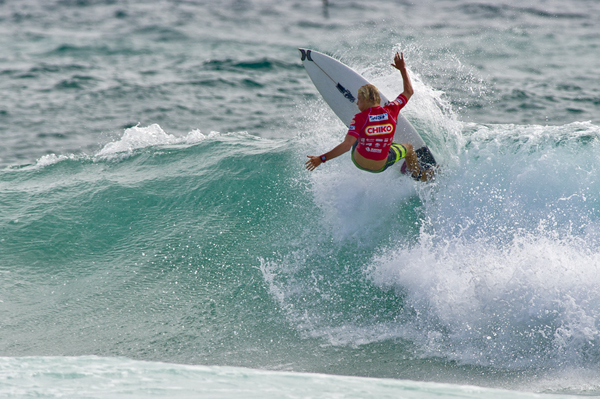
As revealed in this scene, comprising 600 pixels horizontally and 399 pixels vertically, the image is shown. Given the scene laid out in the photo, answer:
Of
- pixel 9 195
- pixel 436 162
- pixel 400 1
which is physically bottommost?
pixel 9 195

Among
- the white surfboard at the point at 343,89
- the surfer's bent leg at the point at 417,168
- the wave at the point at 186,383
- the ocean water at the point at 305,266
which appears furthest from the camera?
the white surfboard at the point at 343,89

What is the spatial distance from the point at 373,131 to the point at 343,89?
1.70 meters

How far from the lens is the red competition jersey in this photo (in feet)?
19.9

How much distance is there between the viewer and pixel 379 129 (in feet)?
20.1

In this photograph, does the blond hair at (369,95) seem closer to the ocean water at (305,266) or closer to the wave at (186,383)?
the ocean water at (305,266)

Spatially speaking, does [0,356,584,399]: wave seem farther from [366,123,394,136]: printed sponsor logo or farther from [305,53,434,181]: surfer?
[366,123,394,136]: printed sponsor logo

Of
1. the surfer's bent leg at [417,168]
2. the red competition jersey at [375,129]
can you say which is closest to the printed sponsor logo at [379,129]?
the red competition jersey at [375,129]

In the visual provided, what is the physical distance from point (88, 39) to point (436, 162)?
18.0 m

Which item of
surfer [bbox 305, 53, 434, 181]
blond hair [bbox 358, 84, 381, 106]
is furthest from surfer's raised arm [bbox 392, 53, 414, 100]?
blond hair [bbox 358, 84, 381, 106]

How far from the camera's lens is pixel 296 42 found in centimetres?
2150

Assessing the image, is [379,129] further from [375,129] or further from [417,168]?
[417,168]

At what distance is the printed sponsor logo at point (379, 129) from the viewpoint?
6090 millimetres

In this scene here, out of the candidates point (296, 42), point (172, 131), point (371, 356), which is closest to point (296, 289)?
point (371, 356)

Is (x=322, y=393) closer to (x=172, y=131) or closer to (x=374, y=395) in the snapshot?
(x=374, y=395)
